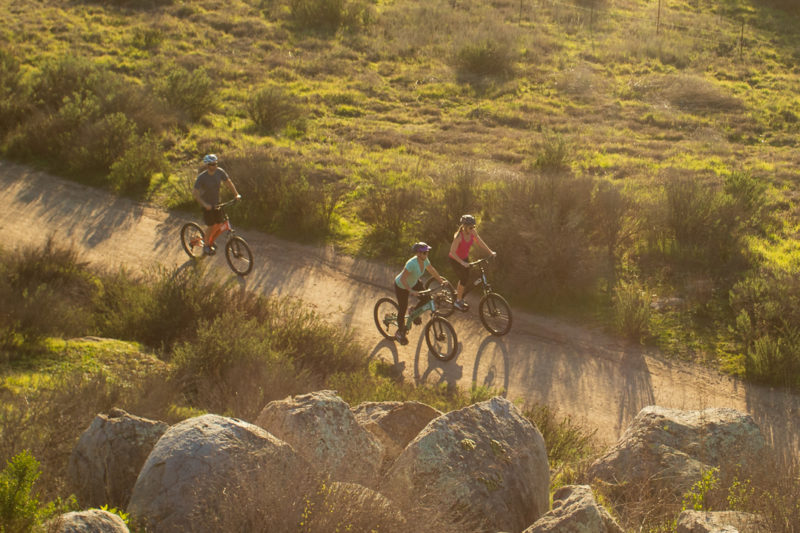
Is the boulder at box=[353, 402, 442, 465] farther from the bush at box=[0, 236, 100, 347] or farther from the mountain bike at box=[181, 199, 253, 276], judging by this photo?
the mountain bike at box=[181, 199, 253, 276]

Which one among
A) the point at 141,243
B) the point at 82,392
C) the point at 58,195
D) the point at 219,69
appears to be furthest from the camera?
the point at 219,69

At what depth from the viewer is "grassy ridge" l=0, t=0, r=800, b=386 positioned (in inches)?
519

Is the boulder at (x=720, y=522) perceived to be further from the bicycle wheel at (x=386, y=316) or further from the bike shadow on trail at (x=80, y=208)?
the bike shadow on trail at (x=80, y=208)

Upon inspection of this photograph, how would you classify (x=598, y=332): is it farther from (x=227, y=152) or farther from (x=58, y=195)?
(x=58, y=195)

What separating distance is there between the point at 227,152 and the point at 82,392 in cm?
1302

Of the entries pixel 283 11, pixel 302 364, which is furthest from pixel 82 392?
pixel 283 11

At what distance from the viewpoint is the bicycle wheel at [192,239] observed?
46.7 feet

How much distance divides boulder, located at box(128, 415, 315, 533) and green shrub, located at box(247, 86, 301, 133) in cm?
1796

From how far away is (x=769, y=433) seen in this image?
31.3 ft

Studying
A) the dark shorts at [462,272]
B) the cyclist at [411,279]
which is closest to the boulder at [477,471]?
the cyclist at [411,279]

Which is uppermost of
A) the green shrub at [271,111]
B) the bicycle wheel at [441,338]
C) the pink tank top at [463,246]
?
the green shrub at [271,111]

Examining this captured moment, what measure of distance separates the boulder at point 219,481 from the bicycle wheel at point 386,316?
6417 millimetres

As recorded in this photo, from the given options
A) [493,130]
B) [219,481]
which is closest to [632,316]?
[219,481]

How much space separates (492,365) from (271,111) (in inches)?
548
